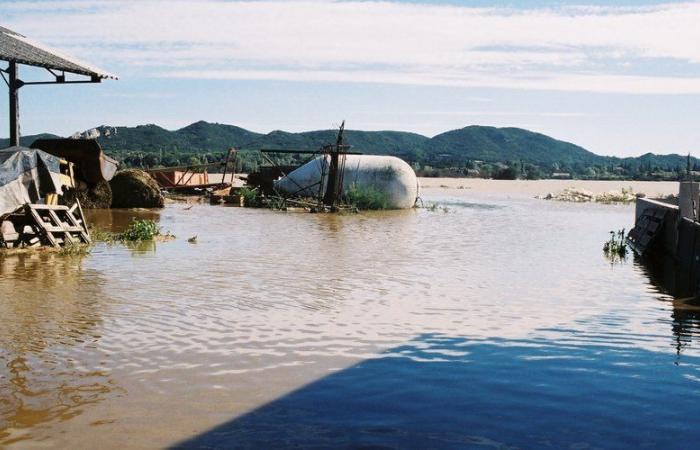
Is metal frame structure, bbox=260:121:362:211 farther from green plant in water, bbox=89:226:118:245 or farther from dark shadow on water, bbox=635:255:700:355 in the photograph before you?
dark shadow on water, bbox=635:255:700:355

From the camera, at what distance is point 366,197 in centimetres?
3212

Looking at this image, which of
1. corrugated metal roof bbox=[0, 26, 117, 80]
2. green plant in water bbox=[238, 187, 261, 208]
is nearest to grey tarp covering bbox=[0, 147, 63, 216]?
corrugated metal roof bbox=[0, 26, 117, 80]

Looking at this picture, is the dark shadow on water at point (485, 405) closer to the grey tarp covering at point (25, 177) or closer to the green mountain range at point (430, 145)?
the grey tarp covering at point (25, 177)

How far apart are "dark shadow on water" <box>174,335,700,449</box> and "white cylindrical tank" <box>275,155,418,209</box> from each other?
2450 cm

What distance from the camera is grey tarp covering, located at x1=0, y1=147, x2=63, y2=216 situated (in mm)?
15062

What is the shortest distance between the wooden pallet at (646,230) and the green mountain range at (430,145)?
3208 inches

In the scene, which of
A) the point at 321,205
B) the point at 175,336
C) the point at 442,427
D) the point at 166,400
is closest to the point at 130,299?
the point at 175,336

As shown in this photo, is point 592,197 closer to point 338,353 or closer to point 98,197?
point 98,197

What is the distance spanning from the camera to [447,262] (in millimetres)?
15719

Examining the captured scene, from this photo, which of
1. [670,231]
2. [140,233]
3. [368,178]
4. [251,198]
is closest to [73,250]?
[140,233]

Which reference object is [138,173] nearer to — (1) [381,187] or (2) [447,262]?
(1) [381,187]

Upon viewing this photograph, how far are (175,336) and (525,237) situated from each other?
1444 cm

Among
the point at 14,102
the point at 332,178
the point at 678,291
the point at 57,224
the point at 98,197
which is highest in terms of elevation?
the point at 14,102

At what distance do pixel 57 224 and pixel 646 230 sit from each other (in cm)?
1292
